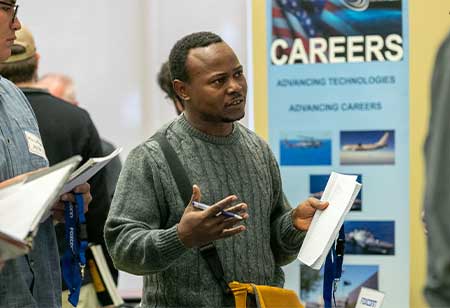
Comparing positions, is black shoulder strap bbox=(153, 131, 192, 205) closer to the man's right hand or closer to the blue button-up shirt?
the man's right hand

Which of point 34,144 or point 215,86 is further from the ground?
point 215,86

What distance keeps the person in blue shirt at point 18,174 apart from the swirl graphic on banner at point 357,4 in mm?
1618

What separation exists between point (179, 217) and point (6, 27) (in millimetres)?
724

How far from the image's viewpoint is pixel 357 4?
3.84 metres

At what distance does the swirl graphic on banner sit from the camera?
383cm

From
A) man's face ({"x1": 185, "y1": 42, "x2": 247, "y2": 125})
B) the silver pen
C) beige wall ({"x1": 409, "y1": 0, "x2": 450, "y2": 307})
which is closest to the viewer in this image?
the silver pen

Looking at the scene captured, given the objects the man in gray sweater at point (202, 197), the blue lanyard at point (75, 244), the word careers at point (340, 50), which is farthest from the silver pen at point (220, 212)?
the word careers at point (340, 50)

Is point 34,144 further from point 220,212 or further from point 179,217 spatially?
point 220,212

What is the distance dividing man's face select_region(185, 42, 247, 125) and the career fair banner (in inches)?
42.1

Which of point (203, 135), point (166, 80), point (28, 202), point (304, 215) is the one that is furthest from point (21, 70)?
point (28, 202)

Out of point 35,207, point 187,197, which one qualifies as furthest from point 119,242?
point 35,207

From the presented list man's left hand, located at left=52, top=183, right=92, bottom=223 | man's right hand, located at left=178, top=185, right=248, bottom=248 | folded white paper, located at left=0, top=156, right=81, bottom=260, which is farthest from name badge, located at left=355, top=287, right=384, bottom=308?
folded white paper, located at left=0, top=156, right=81, bottom=260

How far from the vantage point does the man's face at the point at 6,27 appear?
2.56 m

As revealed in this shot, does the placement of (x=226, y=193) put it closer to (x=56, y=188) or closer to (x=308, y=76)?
(x=56, y=188)
